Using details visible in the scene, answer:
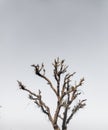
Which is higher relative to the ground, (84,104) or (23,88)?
(23,88)

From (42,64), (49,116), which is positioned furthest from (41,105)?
(42,64)

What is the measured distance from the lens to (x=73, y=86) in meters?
15.1

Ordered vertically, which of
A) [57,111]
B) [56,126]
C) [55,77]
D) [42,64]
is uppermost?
[42,64]

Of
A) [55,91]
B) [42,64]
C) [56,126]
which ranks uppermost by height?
[42,64]

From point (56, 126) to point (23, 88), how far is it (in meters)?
3.60

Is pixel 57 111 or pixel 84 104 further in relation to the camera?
pixel 84 104

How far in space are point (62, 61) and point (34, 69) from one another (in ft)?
6.96

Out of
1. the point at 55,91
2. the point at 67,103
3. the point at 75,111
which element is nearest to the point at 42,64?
the point at 55,91

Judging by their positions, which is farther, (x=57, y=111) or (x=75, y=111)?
(x=75, y=111)

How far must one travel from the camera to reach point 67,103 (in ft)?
48.8

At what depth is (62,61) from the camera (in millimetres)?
15086

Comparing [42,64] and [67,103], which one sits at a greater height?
[42,64]

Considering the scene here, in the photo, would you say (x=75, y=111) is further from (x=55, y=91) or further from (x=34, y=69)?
(x=34, y=69)

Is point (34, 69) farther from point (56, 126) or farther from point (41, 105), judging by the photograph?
point (56, 126)
